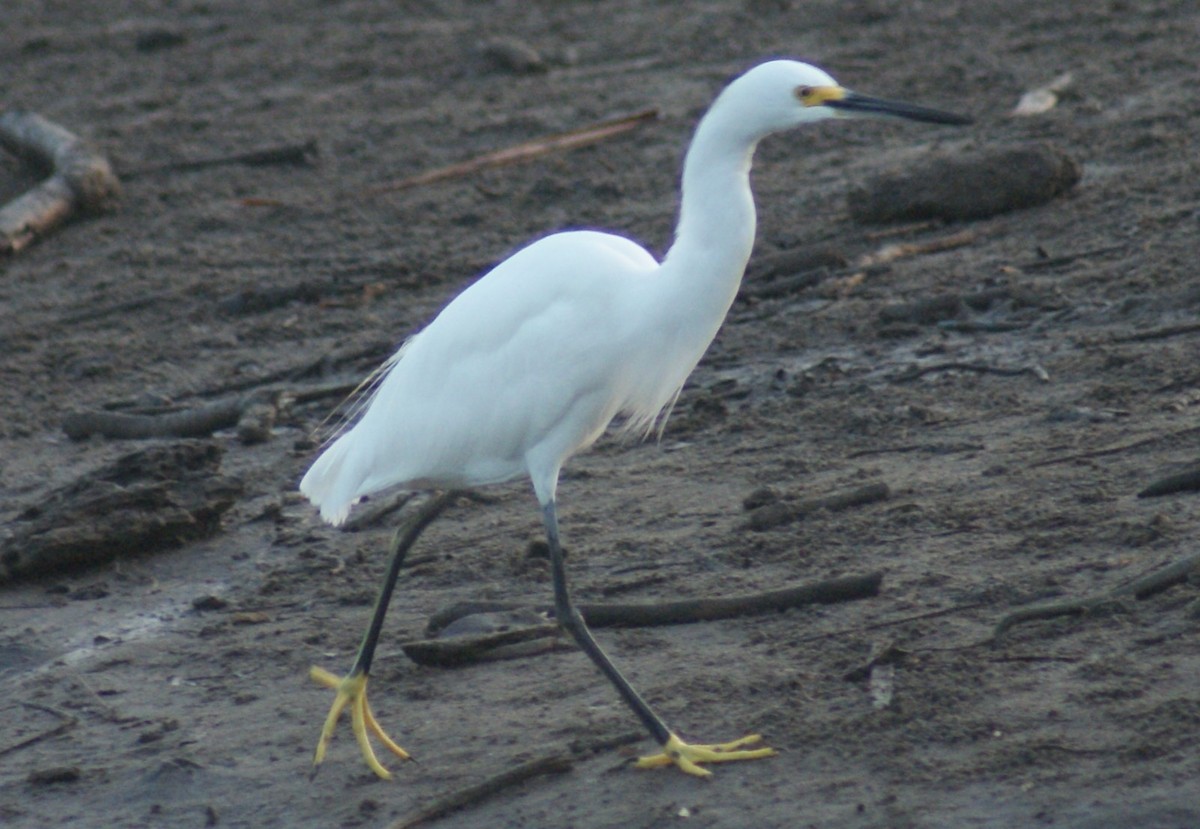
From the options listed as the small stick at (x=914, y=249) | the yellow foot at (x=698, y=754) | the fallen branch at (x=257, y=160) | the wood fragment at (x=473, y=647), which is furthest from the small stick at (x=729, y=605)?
the fallen branch at (x=257, y=160)

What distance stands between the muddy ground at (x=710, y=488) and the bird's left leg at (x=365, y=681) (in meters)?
0.07

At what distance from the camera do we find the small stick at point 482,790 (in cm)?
414

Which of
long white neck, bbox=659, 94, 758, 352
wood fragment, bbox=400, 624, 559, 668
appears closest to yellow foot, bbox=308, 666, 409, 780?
wood fragment, bbox=400, 624, 559, 668

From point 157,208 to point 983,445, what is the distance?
622cm

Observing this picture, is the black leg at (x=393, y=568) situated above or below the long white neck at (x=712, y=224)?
below

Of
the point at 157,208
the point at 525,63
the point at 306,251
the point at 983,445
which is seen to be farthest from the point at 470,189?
the point at 983,445

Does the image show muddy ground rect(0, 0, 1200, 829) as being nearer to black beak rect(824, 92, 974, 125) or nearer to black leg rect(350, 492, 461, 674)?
black leg rect(350, 492, 461, 674)

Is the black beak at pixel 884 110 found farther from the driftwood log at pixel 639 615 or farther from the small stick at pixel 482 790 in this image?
the small stick at pixel 482 790

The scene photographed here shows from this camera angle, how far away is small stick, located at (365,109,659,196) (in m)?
10.1

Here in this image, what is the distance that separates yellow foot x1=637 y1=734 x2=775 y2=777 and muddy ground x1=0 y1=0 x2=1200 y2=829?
0.03 meters

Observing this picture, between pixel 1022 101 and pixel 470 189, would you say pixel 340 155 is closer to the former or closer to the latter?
pixel 470 189

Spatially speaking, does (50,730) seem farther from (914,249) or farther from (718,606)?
(914,249)

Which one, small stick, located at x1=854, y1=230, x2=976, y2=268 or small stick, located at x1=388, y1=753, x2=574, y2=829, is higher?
small stick, located at x1=854, y1=230, x2=976, y2=268

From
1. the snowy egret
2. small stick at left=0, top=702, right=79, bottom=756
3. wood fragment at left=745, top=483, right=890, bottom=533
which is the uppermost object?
the snowy egret
